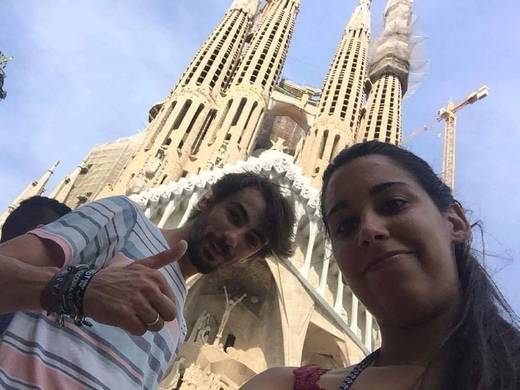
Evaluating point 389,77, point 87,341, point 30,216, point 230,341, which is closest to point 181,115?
point 230,341

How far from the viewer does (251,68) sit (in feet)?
79.6

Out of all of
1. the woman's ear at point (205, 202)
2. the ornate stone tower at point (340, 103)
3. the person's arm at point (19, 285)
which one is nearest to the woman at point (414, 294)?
the person's arm at point (19, 285)

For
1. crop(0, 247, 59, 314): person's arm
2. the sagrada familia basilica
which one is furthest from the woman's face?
the sagrada familia basilica

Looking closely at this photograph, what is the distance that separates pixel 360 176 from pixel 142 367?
3.24 ft

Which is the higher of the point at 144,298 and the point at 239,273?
the point at 239,273

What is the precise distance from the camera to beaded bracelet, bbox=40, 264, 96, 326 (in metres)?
1.25

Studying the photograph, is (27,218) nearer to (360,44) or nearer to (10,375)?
(10,375)

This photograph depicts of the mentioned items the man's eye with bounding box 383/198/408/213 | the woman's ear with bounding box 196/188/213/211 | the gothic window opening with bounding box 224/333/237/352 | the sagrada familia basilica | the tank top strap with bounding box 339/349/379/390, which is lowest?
the tank top strap with bounding box 339/349/379/390

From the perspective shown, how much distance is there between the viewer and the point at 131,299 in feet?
3.89

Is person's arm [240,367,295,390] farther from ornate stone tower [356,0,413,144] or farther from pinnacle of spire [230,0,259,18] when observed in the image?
pinnacle of spire [230,0,259,18]

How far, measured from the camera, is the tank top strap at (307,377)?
1275 mm

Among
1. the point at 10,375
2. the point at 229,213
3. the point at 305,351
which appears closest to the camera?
the point at 10,375

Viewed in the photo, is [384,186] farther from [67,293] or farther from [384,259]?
[67,293]

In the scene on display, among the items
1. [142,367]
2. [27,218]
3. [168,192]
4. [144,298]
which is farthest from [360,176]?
[168,192]
